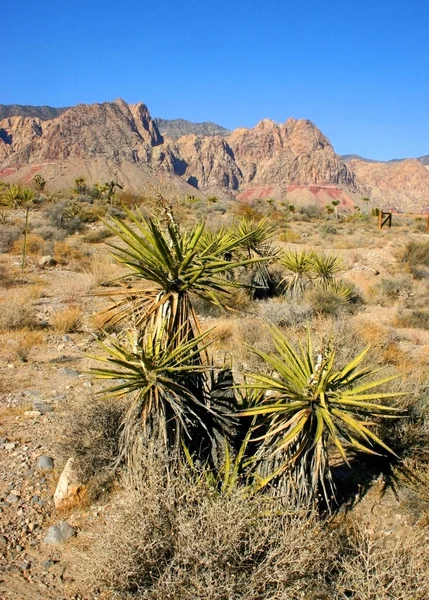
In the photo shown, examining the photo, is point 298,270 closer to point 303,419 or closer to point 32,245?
point 303,419

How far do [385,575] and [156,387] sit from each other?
1995 millimetres

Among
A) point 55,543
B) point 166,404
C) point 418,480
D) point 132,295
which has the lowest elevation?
point 55,543

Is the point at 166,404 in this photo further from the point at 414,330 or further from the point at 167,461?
the point at 414,330

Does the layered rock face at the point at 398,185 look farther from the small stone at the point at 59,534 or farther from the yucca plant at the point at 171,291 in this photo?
the small stone at the point at 59,534

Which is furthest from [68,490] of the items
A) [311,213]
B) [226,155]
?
[226,155]

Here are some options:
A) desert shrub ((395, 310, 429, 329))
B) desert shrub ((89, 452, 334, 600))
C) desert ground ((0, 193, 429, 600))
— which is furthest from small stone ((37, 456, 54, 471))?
desert shrub ((395, 310, 429, 329))

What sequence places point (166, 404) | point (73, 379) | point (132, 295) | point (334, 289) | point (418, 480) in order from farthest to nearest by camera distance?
1. point (334, 289)
2. point (73, 379)
3. point (418, 480)
4. point (132, 295)
5. point (166, 404)

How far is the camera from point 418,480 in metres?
4.76

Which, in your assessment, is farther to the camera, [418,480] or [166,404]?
[418,480]

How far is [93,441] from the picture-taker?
490 cm

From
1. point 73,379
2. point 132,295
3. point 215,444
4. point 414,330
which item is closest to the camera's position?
point 215,444

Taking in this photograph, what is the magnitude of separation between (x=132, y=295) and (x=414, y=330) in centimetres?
854

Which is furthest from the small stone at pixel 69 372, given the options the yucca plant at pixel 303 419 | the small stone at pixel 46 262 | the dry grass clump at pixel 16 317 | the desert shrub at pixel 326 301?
the small stone at pixel 46 262

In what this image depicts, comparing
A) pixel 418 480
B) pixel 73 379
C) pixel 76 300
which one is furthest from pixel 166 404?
pixel 76 300
